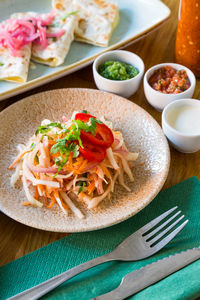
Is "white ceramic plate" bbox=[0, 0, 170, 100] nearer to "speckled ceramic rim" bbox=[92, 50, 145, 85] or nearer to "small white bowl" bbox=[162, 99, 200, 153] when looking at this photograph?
"speckled ceramic rim" bbox=[92, 50, 145, 85]

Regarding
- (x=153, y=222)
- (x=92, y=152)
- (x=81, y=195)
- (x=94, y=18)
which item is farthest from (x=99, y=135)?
(x=94, y=18)

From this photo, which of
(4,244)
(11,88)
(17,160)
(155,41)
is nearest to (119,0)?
(155,41)

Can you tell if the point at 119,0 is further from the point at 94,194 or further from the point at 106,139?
the point at 94,194

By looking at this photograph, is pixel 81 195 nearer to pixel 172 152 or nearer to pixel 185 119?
pixel 172 152

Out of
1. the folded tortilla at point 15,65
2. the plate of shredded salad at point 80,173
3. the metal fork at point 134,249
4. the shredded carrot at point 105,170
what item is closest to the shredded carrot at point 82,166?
the plate of shredded salad at point 80,173

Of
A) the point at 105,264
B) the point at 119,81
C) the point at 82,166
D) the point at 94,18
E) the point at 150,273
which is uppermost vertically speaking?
the point at 94,18

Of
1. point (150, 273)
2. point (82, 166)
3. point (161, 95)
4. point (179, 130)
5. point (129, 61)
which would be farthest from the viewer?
point (129, 61)

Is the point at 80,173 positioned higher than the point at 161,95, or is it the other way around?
the point at 161,95

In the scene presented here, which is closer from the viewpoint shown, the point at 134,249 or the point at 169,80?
the point at 134,249
